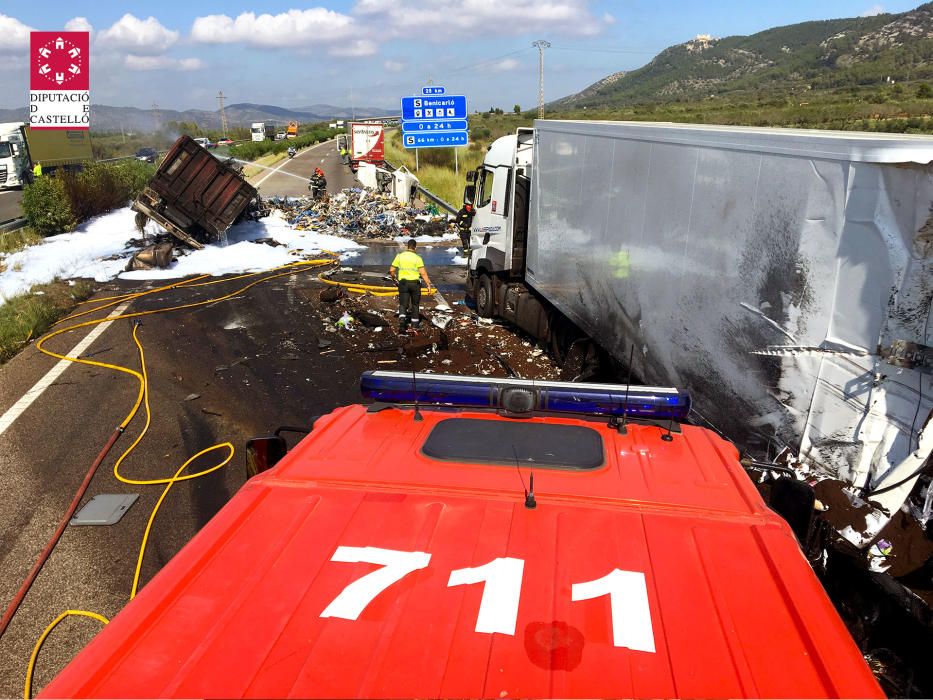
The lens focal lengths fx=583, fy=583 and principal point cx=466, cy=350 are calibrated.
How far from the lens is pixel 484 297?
10.8m

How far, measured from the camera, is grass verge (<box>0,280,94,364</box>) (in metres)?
9.00

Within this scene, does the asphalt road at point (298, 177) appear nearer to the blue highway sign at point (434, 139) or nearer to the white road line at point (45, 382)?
the blue highway sign at point (434, 139)

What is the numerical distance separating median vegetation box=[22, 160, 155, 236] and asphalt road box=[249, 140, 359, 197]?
637 cm

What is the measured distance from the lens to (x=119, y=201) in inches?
803

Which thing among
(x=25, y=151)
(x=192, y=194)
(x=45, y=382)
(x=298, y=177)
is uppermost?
(x=298, y=177)

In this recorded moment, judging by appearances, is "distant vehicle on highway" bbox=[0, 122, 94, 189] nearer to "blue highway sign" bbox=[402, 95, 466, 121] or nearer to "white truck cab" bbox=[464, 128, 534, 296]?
"blue highway sign" bbox=[402, 95, 466, 121]

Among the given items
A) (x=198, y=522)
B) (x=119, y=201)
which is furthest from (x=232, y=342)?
(x=119, y=201)

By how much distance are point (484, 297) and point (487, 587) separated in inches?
360

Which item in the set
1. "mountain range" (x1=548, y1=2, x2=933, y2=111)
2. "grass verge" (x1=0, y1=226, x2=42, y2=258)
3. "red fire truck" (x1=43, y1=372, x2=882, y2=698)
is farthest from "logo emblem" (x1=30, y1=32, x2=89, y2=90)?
"mountain range" (x1=548, y1=2, x2=933, y2=111)

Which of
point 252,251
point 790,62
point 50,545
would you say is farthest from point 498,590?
point 790,62

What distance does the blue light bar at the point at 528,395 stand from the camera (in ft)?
9.39

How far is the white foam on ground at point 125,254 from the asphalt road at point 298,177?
9.63 meters

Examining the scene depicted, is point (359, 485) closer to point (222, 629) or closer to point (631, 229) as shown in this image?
point (222, 629)

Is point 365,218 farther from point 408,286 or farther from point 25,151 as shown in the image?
point 25,151
